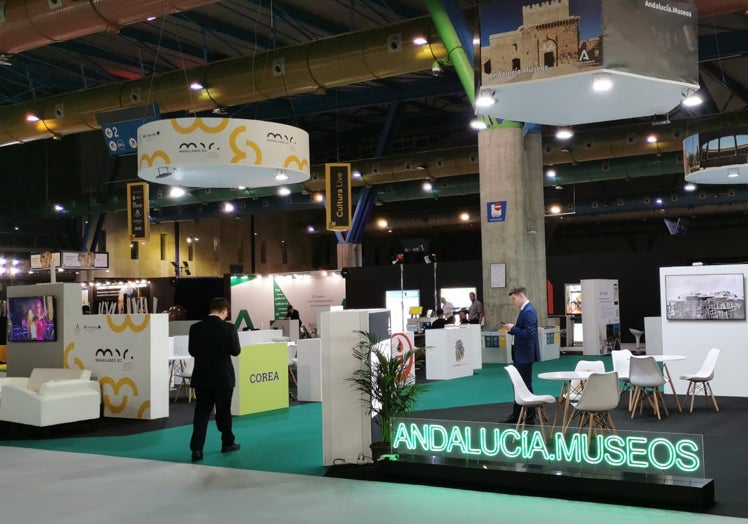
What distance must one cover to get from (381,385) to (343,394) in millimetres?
398

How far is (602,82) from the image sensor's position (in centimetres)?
551

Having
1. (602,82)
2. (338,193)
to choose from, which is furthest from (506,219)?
(602,82)

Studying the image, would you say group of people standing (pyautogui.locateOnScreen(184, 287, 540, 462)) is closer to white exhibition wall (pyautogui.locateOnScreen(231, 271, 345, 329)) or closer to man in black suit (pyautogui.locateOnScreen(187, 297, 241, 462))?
man in black suit (pyautogui.locateOnScreen(187, 297, 241, 462))

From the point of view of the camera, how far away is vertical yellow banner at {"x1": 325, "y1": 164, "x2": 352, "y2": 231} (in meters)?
14.1

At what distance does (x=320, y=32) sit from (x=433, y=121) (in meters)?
10.7

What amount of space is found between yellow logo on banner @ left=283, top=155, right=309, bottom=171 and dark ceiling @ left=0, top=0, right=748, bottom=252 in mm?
2475

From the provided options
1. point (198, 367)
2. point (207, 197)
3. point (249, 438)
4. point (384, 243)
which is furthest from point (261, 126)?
point (384, 243)

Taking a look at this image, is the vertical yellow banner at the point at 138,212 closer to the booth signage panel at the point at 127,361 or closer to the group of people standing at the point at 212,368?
the booth signage panel at the point at 127,361

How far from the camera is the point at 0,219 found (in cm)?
2434

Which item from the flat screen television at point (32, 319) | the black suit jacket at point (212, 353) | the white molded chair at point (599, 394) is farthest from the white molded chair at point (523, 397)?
the flat screen television at point (32, 319)

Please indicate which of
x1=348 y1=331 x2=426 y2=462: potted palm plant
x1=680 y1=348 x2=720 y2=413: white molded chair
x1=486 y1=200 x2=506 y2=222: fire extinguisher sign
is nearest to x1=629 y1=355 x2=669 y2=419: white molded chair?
x1=680 y1=348 x2=720 y2=413: white molded chair

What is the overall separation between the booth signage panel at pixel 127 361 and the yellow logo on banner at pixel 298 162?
2.85 meters

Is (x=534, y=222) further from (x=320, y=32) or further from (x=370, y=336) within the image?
(x=370, y=336)

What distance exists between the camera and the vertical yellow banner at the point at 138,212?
17516 mm
